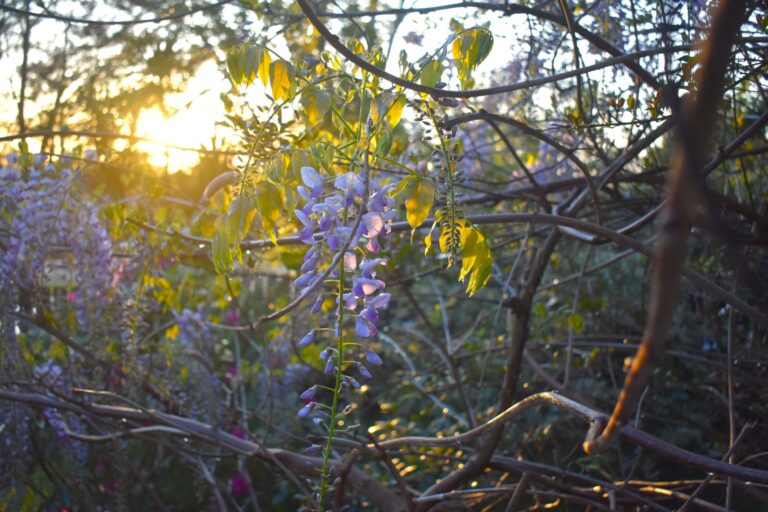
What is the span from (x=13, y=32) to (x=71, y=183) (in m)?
2.62

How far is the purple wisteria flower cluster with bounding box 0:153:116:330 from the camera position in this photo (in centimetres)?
261

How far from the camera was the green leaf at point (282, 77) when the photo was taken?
1323mm

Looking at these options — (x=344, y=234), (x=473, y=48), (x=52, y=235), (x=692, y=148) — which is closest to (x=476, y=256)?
(x=344, y=234)

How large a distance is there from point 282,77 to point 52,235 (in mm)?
1682

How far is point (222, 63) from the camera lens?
2287mm

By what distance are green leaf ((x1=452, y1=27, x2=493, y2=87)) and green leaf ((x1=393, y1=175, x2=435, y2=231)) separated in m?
0.23

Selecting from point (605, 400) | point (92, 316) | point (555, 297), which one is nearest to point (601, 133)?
point (605, 400)

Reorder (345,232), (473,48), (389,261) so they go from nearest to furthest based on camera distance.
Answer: (345,232), (473,48), (389,261)

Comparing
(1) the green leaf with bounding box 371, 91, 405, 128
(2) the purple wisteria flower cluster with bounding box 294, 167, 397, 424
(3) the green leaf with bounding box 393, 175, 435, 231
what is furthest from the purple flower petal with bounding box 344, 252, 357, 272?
(1) the green leaf with bounding box 371, 91, 405, 128

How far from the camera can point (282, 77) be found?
1330mm

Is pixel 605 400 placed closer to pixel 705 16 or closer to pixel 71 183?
pixel 705 16

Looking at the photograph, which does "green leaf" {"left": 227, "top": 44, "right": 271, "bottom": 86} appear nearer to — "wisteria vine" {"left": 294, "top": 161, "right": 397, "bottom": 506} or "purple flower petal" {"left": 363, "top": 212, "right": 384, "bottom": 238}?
"wisteria vine" {"left": 294, "top": 161, "right": 397, "bottom": 506}

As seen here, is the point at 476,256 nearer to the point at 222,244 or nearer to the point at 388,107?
the point at 388,107

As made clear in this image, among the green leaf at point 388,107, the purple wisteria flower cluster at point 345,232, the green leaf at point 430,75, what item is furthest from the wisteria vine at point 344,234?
the green leaf at point 430,75
